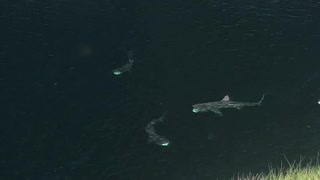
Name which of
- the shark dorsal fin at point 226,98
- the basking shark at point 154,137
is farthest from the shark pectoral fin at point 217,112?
the basking shark at point 154,137

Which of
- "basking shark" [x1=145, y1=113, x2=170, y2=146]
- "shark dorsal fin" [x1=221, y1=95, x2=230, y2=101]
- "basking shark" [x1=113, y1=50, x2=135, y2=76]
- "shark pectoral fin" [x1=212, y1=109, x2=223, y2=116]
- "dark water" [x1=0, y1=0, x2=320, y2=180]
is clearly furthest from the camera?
"basking shark" [x1=113, y1=50, x2=135, y2=76]

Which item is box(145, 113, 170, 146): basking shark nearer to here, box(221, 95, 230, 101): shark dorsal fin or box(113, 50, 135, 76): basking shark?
box(221, 95, 230, 101): shark dorsal fin

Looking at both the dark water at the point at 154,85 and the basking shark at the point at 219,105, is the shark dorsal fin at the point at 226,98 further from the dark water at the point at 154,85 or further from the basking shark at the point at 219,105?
the dark water at the point at 154,85

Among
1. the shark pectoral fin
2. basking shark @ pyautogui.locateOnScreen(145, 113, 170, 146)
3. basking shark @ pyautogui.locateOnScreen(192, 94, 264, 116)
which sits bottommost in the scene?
basking shark @ pyautogui.locateOnScreen(145, 113, 170, 146)

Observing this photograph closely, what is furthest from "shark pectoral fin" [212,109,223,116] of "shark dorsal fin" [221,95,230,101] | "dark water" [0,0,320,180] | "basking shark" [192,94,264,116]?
"shark dorsal fin" [221,95,230,101]

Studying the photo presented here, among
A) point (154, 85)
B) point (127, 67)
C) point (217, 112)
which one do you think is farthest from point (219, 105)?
point (127, 67)

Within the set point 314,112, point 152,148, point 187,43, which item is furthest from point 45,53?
point 314,112
